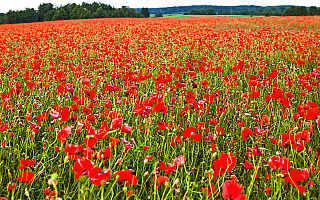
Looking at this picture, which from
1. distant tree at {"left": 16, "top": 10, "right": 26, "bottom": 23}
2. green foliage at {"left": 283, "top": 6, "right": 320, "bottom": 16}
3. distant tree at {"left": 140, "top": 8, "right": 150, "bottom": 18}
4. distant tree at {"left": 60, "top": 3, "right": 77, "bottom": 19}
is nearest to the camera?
distant tree at {"left": 60, "top": 3, "right": 77, "bottom": 19}

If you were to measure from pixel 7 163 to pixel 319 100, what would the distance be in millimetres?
3997


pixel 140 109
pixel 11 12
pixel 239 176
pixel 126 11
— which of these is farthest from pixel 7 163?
pixel 11 12

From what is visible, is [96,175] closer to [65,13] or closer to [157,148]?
[157,148]

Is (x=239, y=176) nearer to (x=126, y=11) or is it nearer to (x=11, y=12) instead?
(x=126, y=11)

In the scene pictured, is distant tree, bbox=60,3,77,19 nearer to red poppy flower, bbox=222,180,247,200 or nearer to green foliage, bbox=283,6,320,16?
green foliage, bbox=283,6,320,16

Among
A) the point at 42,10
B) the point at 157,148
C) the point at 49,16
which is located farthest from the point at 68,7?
the point at 157,148

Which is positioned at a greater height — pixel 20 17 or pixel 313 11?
pixel 20 17

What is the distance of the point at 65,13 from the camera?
157ft

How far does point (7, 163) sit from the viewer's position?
1.91m

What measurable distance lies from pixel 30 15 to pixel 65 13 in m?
12.6

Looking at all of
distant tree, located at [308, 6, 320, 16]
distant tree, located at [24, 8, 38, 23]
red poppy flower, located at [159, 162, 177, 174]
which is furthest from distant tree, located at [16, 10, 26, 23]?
distant tree, located at [308, 6, 320, 16]

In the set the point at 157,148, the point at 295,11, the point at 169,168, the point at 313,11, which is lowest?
the point at 157,148

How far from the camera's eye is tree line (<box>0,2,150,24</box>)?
47.6 metres

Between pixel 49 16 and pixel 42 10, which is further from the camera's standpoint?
pixel 42 10
